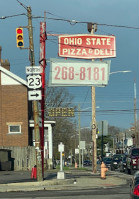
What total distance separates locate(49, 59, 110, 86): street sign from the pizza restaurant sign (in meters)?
0.46

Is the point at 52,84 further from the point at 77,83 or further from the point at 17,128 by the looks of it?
the point at 17,128

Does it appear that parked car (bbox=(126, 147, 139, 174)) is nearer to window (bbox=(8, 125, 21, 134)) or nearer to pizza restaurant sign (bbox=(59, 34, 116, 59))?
pizza restaurant sign (bbox=(59, 34, 116, 59))

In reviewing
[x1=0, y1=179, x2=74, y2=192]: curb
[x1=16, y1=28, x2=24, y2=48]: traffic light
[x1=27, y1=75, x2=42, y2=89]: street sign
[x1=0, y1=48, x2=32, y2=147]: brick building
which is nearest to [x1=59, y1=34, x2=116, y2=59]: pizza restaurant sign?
[x1=27, y1=75, x2=42, y2=89]: street sign

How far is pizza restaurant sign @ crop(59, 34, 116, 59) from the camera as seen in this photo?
28.6m

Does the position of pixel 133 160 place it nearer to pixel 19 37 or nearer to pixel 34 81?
pixel 34 81

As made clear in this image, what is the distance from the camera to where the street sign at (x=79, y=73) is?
28859mm

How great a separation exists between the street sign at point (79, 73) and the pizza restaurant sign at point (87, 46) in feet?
1.50

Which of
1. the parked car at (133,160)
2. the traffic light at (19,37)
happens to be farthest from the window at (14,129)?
the traffic light at (19,37)

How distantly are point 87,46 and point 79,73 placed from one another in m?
1.75

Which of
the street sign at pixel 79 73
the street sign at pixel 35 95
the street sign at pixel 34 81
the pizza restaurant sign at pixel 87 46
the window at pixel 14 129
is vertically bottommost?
the window at pixel 14 129

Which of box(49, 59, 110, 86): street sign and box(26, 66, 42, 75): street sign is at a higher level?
box(49, 59, 110, 86): street sign

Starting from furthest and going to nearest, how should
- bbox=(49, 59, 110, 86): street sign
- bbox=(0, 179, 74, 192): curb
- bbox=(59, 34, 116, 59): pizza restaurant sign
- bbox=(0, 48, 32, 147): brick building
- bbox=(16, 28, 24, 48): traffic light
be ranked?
bbox=(0, 48, 32, 147): brick building → bbox=(49, 59, 110, 86): street sign → bbox=(59, 34, 116, 59): pizza restaurant sign → bbox=(16, 28, 24, 48): traffic light → bbox=(0, 179, 74, 192): curb

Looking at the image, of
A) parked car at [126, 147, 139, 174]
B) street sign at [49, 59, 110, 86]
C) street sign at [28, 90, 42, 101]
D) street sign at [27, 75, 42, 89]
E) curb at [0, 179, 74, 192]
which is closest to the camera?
curb at [0, 179, 74, 192]

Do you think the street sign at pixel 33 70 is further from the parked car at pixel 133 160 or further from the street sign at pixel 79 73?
the parked car at pixel 133 160
